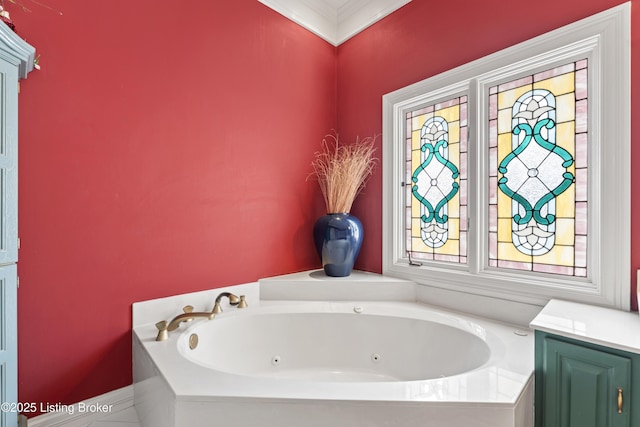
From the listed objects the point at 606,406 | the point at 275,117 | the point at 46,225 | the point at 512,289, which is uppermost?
the point at 275,117

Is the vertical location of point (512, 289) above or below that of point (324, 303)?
above

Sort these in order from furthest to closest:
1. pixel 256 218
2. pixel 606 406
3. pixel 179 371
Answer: pixel 256 218
pixel 179 371
pixel 606 406

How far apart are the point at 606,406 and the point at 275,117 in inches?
83.7

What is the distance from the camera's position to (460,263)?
6.11 feet

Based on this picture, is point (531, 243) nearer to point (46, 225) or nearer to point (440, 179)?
point (440, 179)

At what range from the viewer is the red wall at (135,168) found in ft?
4.27

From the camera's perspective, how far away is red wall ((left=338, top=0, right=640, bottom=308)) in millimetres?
1344

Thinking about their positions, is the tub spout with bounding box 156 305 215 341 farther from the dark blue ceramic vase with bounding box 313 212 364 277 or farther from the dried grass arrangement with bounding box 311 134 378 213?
the dried grass arrangement with bounding box 311 134 378 213

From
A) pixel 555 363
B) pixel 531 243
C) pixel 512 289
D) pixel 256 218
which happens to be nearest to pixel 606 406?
pixel 555 363

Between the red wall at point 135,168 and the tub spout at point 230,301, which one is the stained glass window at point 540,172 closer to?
the red wall at point 135,168

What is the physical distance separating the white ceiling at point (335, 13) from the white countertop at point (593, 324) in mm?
2042

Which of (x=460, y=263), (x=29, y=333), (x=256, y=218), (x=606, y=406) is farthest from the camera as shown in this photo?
(x=256, y=218)

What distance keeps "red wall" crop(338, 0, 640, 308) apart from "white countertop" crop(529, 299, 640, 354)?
0.56 ft

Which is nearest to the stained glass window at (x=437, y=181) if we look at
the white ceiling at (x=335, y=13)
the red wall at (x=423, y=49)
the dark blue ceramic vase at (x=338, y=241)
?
the red wall at (x=423, y=49)
